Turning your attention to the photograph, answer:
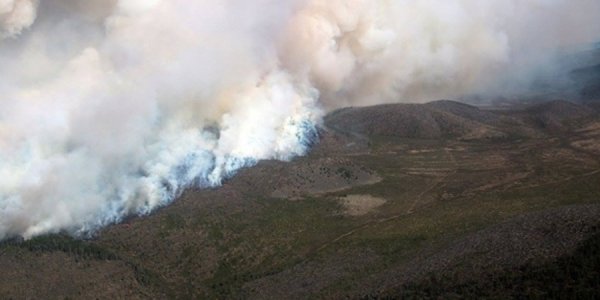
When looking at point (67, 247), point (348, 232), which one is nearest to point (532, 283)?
point (348, 232)

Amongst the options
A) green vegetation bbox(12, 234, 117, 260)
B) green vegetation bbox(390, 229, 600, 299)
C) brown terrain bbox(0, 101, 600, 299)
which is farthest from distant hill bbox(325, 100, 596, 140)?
green vegetation bbox(390, 229, 600, 299)

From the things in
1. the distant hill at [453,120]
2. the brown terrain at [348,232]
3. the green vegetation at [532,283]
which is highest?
the distant hill at [453,120]

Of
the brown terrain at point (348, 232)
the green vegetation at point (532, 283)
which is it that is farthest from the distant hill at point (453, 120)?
the green vegetation at point (532, 283)

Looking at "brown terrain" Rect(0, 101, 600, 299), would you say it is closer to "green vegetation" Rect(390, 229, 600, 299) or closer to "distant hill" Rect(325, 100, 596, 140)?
"green vegetation" Rect(390, 229, 600, 299)

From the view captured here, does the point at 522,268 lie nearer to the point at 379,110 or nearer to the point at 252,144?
the point at 252,144

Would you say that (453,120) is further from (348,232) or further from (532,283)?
(532,283)

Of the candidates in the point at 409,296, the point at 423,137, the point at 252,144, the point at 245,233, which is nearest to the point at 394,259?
the point at 409,296

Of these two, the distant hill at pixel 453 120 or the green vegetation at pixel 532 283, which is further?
the distant hill at pixel 453 120

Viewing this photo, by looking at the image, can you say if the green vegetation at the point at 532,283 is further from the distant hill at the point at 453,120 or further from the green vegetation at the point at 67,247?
the distant hill at the point at 453,120
